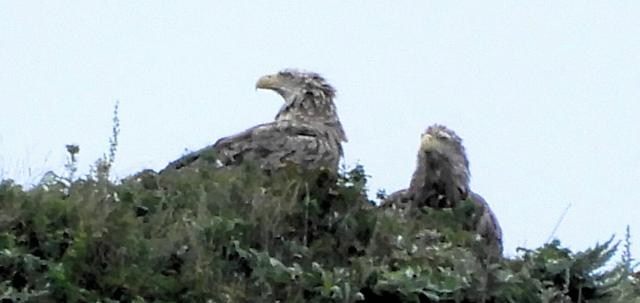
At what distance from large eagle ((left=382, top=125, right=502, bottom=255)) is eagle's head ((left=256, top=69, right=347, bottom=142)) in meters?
0.85

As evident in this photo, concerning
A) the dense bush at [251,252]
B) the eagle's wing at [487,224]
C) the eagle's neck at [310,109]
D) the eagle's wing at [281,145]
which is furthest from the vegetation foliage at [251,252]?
the eagle's neck at [310,109]

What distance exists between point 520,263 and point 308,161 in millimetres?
5050

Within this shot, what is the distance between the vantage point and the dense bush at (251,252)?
809cm

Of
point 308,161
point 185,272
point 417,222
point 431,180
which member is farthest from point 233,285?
point 431,180

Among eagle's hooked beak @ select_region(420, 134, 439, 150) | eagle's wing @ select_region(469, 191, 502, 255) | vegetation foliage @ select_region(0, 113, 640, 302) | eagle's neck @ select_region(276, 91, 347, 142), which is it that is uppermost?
eagle's neck @ select_region(276, 91, 347, 142)

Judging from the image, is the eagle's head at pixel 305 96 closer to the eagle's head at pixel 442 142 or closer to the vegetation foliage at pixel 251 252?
the eagle's head at pixel 442 142

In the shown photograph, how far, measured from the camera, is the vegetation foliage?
809 centimetres

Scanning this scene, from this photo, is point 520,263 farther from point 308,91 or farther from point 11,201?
point 308,91

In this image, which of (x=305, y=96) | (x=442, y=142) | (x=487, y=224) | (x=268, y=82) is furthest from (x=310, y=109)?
(x=487, y=224)

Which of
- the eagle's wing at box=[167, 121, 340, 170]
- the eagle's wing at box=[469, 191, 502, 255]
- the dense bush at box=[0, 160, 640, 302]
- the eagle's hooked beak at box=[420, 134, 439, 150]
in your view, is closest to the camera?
the dense bush at box=[0, 160, 640, 302]

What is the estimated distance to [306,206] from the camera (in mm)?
9164

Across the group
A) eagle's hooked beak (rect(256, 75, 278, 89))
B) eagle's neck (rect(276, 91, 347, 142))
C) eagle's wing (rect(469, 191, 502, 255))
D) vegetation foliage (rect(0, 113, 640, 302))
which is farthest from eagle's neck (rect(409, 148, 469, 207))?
vegetation foliage (rect(0, 113, 640, 302))

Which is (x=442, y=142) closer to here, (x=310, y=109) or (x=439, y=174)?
(x=439, y=174)

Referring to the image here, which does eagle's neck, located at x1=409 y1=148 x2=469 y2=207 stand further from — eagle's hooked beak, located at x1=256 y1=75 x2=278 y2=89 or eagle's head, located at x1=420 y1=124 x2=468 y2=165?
eagle's hooked beak, located at x1=256 y1=75 x2=278 y2=89
